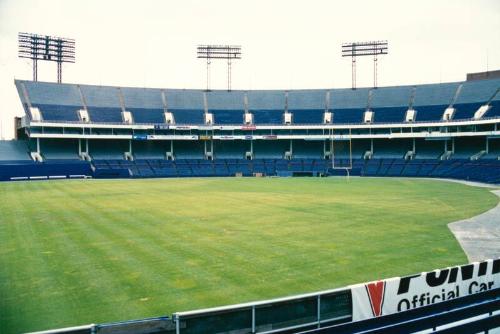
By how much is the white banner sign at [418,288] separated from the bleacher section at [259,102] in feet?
221

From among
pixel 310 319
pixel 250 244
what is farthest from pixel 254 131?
pixel 310 319

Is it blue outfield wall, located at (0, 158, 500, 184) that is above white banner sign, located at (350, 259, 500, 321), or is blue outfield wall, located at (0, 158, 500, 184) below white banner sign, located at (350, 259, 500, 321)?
below

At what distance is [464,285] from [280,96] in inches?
3151

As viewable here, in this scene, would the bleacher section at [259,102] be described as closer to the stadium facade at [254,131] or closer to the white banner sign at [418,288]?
the stadium facade at [254,131]

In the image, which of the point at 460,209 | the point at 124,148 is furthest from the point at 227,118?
the point at 460,209

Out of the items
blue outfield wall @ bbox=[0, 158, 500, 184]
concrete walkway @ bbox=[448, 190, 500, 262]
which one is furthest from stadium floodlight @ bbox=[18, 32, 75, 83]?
concrete walkway @ bbox=[448, 190, 500, 262]

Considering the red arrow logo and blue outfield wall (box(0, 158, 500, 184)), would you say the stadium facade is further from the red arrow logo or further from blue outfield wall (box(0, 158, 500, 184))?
the red arrow logo

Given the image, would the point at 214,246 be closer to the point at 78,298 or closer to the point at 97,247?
the point at 97,247

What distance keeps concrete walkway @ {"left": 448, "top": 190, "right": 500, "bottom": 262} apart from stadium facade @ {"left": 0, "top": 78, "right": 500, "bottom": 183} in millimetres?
42958

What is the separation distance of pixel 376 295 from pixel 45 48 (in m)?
82.2

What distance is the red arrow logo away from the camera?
329 inches

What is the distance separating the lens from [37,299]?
35.9ft

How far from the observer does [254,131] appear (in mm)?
81312

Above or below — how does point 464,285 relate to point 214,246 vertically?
above
